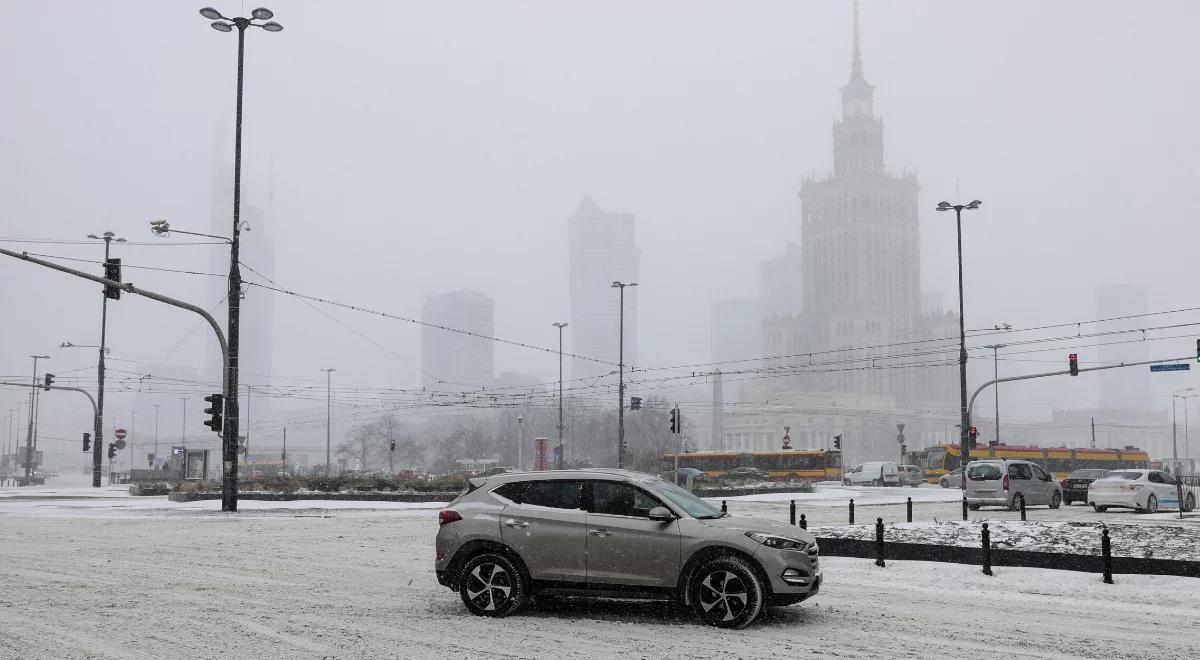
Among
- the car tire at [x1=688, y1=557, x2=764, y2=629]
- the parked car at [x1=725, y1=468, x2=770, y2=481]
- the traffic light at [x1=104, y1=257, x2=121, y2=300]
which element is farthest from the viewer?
the parked car at [x1=725, y1=468, x2=770, y2=481]

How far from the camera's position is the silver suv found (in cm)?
1018

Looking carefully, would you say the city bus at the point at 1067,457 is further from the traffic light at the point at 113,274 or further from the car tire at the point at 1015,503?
the traffic light at the point at 113,274

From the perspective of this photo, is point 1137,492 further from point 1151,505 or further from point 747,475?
point 747,475

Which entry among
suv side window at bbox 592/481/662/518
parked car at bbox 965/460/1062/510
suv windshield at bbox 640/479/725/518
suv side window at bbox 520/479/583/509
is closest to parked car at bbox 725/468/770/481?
parked car at bbox 965/460/1062/510

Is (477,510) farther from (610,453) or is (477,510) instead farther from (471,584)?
(610,453)

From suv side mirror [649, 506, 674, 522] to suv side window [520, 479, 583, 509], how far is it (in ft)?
2.79

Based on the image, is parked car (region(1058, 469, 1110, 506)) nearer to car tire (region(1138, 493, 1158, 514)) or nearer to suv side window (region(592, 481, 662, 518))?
car tire (region(1138, 493, 1158, 514))

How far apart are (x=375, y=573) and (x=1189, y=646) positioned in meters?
10.2

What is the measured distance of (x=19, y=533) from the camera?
23.1 meters

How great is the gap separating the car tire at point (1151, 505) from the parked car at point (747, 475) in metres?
34.8

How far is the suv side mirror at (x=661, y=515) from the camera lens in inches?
410

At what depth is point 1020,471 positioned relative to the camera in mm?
31734

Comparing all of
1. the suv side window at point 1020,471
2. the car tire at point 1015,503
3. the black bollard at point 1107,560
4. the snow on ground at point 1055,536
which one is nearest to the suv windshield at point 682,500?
the black bollard at point 1107,560

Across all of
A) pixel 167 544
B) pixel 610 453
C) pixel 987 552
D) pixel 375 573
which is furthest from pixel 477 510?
pixel 610 453
